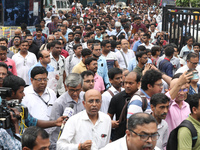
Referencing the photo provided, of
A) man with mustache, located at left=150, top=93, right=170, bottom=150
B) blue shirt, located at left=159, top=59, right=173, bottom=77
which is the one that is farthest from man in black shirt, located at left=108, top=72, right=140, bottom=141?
blue shirt, located at left=159, top=59, right=173, bottom=77

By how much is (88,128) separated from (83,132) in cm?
7

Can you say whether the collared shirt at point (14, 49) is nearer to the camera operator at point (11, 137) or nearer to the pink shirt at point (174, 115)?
the pink shirt at point (174, 115)

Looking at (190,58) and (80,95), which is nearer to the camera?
(80,95)

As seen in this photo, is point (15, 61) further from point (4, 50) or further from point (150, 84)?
point (150, 84)

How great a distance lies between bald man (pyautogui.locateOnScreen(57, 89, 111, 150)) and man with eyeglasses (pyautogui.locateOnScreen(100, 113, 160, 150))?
0.78 m

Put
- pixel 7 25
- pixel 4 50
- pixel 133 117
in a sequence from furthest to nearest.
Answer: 1. pixel 7 25
2. pixel 4 50
3. pixel 133 117

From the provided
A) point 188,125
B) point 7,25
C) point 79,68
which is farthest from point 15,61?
point 7,25

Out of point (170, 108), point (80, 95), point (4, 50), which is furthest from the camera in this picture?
point (4, 50)

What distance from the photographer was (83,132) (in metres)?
4.25

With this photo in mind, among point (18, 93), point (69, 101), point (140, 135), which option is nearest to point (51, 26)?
point (69, 101)

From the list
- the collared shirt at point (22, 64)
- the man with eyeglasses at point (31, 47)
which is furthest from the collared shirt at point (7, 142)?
the man with eyeglasses at point (31, 47)

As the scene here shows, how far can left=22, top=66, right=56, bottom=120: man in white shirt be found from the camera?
5.53 metres

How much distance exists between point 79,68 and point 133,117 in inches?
172

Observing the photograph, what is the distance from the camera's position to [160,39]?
12141 millimetres
